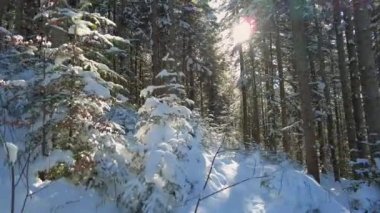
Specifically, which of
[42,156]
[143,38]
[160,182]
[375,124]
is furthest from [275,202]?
[143,38]

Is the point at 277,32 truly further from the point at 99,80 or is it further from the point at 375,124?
the point at 99,80

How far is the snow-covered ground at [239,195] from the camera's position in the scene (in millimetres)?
5559

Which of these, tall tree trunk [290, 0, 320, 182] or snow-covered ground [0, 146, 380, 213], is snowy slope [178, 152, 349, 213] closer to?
snow-covered ground [0, 146, 380, 213]

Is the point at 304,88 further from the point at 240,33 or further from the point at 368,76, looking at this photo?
the point at 240,33

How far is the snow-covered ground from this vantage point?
18.2 feet

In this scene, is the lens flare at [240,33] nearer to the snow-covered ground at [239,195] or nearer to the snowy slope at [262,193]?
the snow-covered ground at [239,195]

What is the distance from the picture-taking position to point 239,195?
6.55 metres

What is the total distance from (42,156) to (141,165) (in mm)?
1326

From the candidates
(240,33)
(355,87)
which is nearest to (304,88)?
(355,87)

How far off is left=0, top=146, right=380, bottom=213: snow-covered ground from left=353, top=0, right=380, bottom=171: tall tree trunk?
968mm

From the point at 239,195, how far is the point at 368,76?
3462mm

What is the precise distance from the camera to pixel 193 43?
91.0ft

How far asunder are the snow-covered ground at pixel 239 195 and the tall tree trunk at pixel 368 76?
3.18 feet

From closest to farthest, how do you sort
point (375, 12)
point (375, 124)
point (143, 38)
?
point (375, 124), point (375, 12), point (143, 38)
